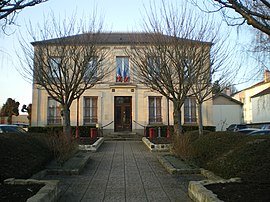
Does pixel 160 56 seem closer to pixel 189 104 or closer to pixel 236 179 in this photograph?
pixel 236 179

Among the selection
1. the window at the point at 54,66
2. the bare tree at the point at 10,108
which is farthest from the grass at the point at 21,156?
the bare tree at the point at 10,108

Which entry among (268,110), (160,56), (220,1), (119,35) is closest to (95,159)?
(160,56)

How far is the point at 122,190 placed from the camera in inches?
341

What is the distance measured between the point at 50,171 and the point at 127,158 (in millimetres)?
A: 5237

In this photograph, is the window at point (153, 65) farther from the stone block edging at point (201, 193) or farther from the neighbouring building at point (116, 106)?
the neighbouring building at point (116, 106)

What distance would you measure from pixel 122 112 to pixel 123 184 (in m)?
22.2

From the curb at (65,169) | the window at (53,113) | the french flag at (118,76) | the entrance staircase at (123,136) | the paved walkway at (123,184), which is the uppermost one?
the french flag at (118,76)

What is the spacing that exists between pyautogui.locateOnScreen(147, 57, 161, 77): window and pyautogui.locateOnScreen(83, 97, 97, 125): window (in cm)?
1468

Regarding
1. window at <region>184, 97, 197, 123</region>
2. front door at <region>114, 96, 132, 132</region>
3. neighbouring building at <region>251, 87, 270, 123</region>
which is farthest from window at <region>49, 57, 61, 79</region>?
neighbouring building at <region>251, 87, 270, 123</region>

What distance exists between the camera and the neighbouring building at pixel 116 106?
3111 cm

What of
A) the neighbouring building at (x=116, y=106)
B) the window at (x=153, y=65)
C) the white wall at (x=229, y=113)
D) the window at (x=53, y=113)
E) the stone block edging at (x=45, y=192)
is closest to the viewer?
the stone block edging at (x=45, y=192)

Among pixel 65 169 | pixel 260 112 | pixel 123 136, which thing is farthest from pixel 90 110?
pixel 260 112

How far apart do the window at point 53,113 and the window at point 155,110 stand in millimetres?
8654

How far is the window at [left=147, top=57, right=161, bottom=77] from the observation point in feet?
57.1
